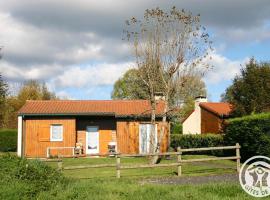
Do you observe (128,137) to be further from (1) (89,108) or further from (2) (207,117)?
(2) (207,117)

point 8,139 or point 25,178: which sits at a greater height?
point 8,139

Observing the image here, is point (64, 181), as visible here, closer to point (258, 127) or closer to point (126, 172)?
point (126, 172)

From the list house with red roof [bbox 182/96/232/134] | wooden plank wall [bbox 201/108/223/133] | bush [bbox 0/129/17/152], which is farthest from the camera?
wooden plank wall [bbox 201/108/223/133]

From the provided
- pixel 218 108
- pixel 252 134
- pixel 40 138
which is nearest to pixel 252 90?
pixel 252 134

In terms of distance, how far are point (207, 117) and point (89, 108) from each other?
13950 millimetres

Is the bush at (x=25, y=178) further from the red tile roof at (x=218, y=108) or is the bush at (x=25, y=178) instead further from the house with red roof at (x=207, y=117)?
the red tile roof at (x=218, y=108)

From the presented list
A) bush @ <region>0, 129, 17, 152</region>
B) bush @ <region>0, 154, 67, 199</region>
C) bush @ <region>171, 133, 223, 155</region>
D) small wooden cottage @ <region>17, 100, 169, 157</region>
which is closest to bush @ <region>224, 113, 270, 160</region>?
bush @ <region>171, 133, 223, 155</region>

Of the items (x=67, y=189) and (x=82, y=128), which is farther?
(x=82, y=128)

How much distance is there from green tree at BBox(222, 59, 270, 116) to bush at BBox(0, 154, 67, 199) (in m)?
19.1

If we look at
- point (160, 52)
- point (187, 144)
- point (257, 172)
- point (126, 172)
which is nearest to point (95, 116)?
point (187, 144)

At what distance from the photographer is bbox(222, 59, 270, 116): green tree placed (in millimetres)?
29109

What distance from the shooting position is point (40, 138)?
31.9 m

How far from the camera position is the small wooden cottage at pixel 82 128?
31.8 metres

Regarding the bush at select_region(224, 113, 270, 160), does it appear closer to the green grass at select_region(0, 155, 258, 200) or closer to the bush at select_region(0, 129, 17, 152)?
the green grass at select_region(0, 155, 258, 200)
